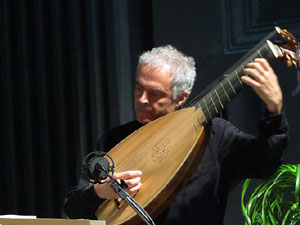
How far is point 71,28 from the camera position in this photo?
13.0ft

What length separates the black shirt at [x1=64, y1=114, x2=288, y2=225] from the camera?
2742mm

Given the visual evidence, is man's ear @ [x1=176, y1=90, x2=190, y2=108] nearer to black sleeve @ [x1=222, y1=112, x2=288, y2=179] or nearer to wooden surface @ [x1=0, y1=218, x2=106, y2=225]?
black sleeve @ [x1=222, y1=112, x2=288, y2=179]

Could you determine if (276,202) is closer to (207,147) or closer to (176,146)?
(207,147)

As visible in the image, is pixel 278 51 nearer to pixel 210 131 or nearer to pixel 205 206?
pixel 210 131

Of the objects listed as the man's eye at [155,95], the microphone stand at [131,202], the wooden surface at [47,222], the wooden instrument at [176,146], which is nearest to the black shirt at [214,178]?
the wooden instrument at [176,146]

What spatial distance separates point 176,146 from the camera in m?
2.74

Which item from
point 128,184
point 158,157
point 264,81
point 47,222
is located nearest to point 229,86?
point 264,81

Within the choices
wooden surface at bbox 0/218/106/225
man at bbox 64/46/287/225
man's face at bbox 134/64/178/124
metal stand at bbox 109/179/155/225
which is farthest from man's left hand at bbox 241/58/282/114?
wooden surface at bbox 0/218/106/225

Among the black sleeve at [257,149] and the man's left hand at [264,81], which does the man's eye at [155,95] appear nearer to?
the black sleeve at [257,149]

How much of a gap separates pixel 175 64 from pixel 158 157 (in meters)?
0.40

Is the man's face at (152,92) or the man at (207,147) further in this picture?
the man's face at (152,92)

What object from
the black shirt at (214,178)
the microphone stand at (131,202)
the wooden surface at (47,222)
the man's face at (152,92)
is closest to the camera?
the wooden surface at (47,222)

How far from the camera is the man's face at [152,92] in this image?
291cm

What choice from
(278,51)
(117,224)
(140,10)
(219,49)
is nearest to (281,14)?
(219,49)
